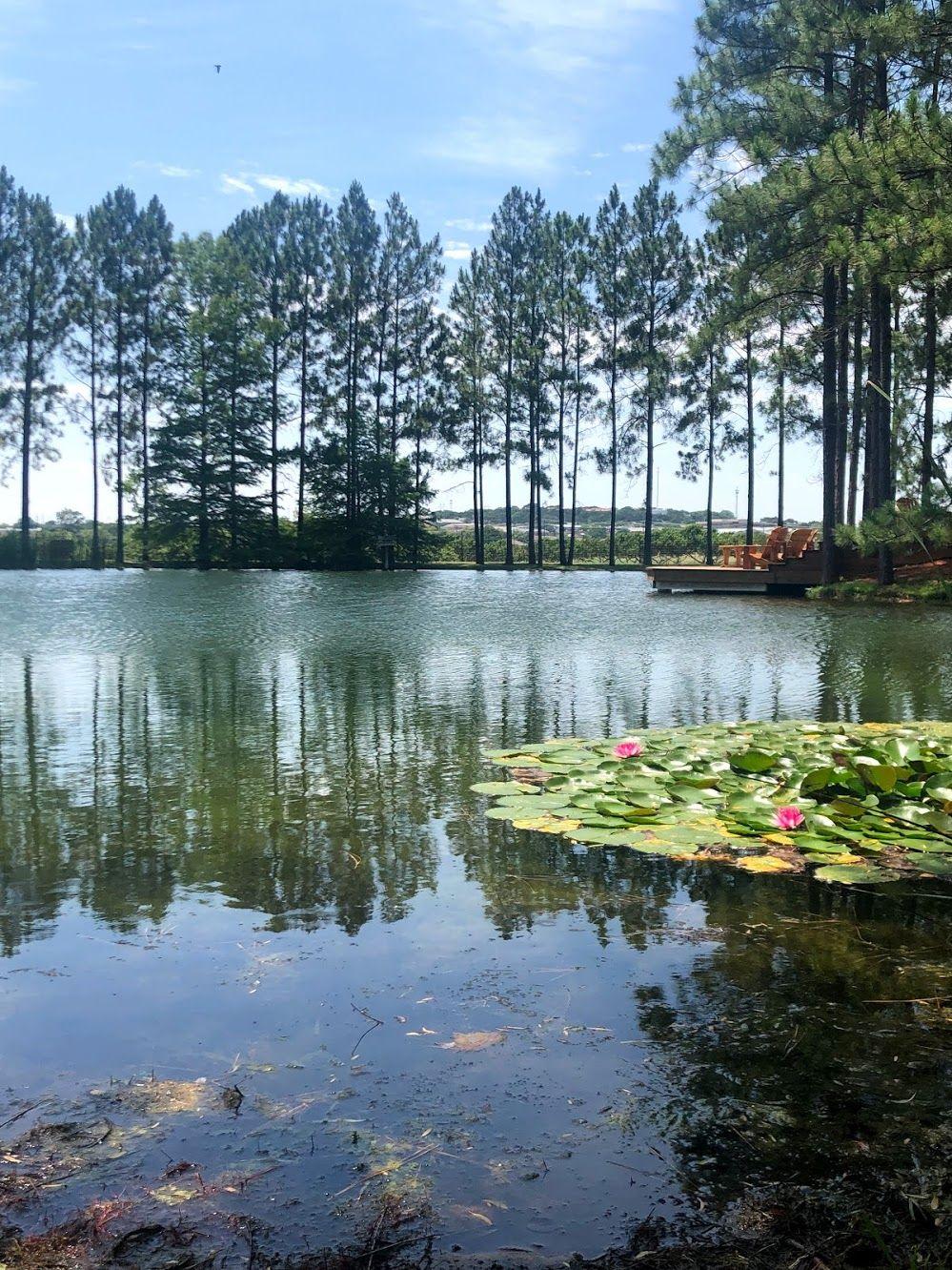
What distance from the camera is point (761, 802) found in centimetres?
453

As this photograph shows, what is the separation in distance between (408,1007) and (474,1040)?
0.26 m

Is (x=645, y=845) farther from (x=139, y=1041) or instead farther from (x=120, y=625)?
(x=120, y=625)

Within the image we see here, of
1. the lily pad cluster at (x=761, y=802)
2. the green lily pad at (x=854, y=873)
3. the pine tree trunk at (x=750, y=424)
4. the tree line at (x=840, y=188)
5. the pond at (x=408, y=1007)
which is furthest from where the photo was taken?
the pine tree trunk at (x=750, y=424)

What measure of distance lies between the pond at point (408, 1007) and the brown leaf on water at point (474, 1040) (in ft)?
0.06

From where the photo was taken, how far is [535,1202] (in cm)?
195

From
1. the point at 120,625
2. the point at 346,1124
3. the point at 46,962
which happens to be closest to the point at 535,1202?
the point at 346,1124

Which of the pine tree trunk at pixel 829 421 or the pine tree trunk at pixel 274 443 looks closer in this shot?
the pine tree trunk at pixel 829 421

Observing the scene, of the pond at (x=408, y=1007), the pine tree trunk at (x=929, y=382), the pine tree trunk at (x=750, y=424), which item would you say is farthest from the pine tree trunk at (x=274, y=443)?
the pond at (x=408, y=1007)

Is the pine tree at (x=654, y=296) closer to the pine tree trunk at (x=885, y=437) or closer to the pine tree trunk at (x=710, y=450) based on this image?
the pine tree trunk at (x=710, y=450)

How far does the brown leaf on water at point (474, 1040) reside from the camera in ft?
8.43

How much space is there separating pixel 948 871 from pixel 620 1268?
105 inches

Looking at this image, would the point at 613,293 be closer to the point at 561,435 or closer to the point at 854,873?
the point at 561,435

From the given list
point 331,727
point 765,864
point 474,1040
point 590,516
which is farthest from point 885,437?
point 590,516

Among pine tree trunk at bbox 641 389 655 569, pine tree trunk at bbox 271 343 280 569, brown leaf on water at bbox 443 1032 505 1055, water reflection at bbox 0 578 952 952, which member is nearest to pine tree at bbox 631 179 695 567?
pine tree trunk at bbox 641 389 655 569
